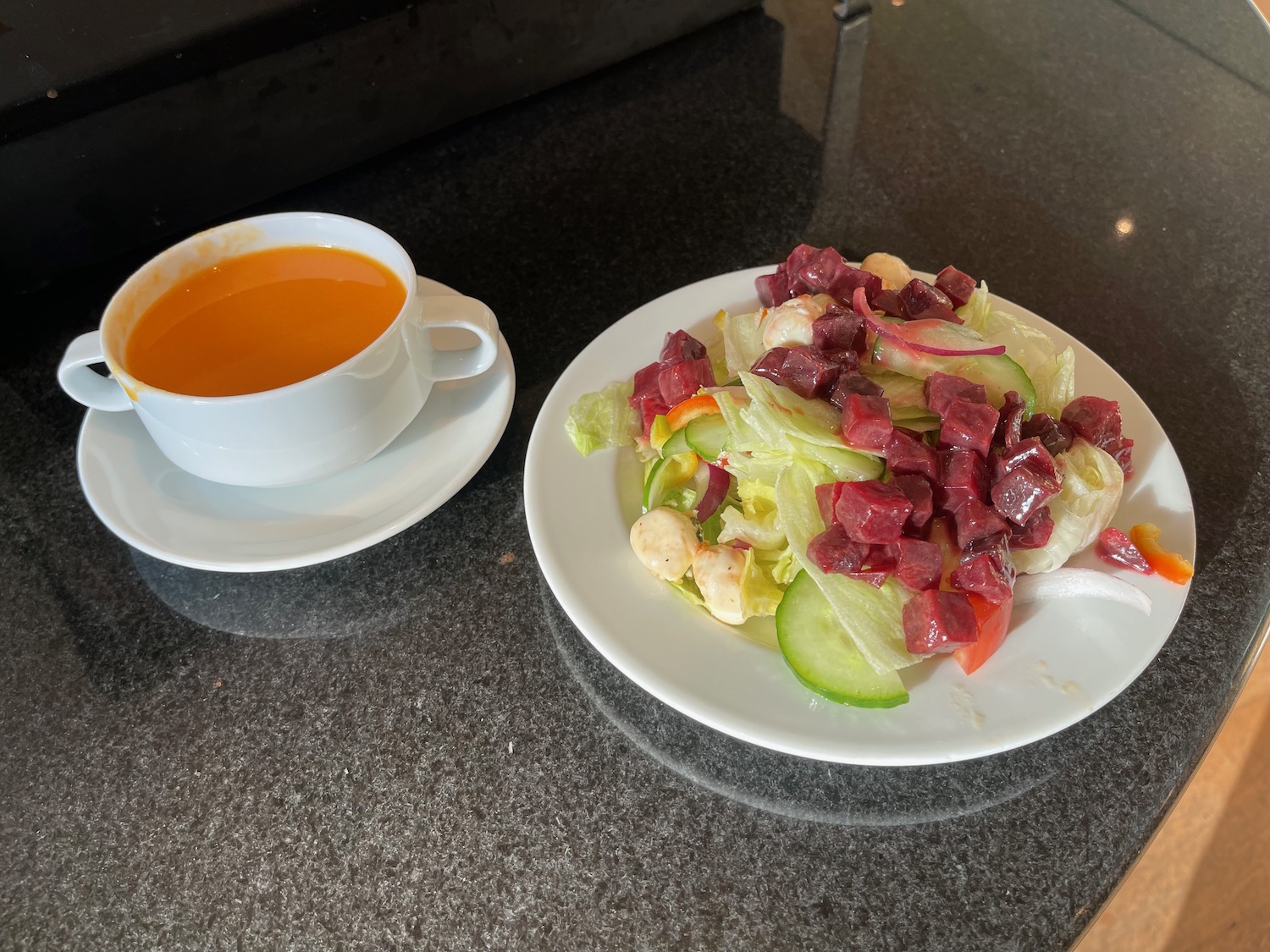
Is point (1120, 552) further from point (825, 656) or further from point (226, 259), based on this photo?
point (226, 259)

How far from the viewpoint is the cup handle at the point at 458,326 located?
1119 mm

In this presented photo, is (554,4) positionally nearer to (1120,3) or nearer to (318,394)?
(318,394)

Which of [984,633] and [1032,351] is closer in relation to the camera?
[984,633]

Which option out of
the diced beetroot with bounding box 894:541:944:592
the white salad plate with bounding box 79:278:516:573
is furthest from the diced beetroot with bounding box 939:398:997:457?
the white salad plate with bounding box 79:278:516:573

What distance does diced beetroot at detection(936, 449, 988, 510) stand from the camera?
956 mm

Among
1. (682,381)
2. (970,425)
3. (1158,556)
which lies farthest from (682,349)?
(1158,556)

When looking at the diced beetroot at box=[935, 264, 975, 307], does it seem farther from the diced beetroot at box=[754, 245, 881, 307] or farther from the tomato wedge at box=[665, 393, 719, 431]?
the tomato wedge at box=[665, 393, 719, 431]

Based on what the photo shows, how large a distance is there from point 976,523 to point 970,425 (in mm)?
108

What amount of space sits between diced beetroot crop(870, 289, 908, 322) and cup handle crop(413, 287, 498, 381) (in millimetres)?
497

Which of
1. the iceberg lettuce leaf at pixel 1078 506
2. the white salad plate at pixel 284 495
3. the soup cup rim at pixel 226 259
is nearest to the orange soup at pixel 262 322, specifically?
the soup cup rim at pixel 226 259

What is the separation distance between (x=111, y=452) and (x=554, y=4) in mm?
1123

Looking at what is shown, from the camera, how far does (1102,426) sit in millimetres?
1027

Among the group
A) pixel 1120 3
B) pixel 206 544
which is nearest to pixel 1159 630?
pixel 206 544

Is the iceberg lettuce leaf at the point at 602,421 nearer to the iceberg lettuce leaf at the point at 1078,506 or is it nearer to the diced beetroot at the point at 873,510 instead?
the diced beetroot at the point at 873,510
